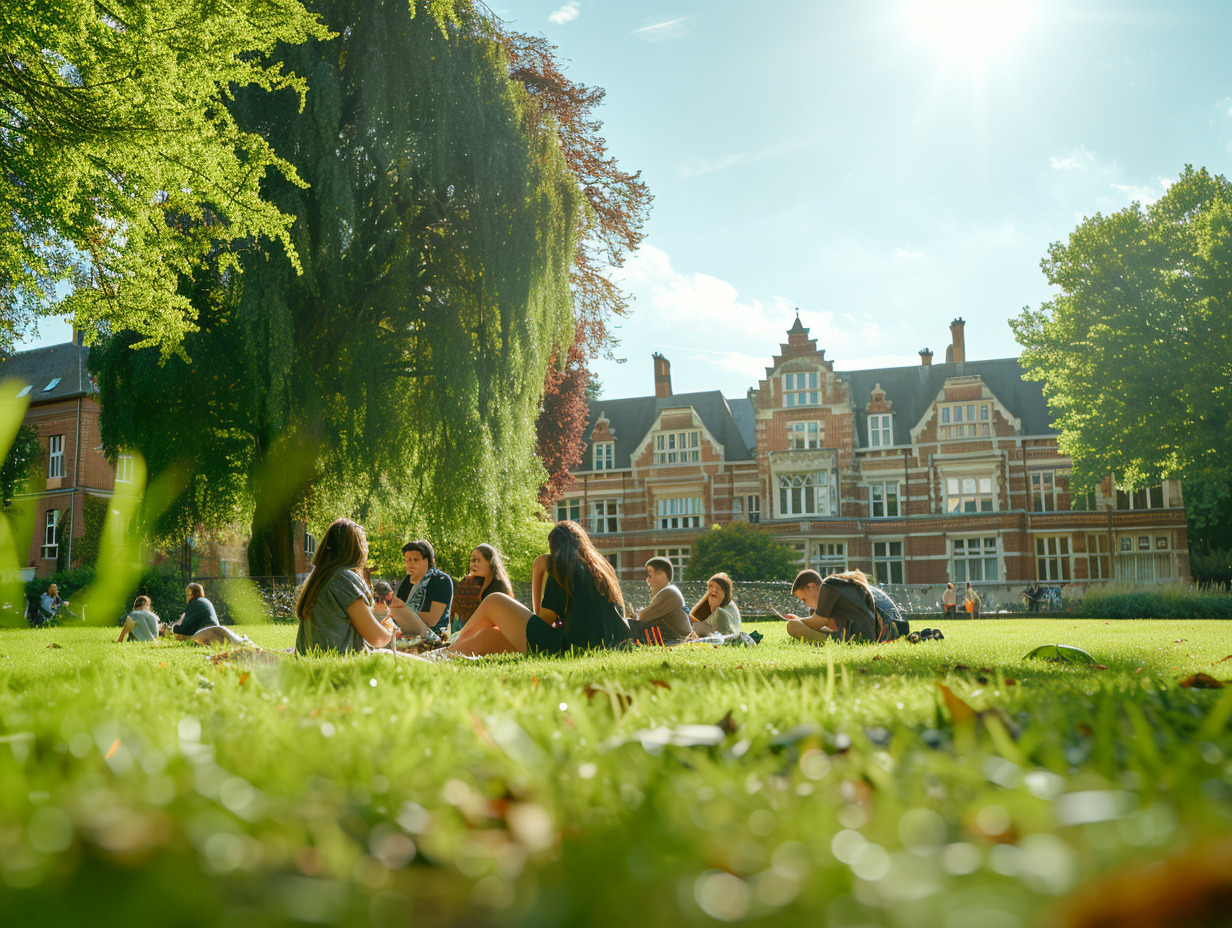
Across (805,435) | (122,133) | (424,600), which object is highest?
(805,435)

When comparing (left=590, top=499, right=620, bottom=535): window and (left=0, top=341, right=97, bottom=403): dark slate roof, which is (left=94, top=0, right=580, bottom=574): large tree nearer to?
(left=0, top=341, right=97, bottom=403): dark slate roof

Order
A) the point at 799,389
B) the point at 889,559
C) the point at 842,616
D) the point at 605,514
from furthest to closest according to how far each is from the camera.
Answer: the point at 605,514, the point at 799,389, the point at 889,559, the point at 842,616

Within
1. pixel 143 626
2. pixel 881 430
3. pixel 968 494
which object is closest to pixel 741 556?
pixel 881 430

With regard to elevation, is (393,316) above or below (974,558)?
above

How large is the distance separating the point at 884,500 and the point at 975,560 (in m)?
4.88

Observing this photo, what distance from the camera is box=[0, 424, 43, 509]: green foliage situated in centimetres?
3394

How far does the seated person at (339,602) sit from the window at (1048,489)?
41049 mm

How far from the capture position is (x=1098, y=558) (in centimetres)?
4147

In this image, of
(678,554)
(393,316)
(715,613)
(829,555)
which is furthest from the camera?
(678,554)

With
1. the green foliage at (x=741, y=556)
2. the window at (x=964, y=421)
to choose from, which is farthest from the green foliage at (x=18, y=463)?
the window at (x=964, y=421)

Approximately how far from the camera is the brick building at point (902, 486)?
41312mm

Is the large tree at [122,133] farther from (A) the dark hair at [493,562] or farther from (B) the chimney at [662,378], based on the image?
(B) the chimney at [662,378]

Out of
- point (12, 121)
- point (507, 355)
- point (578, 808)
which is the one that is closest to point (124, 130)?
point (12, 121)

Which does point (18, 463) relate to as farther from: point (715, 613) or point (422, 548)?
point (715, 613)
